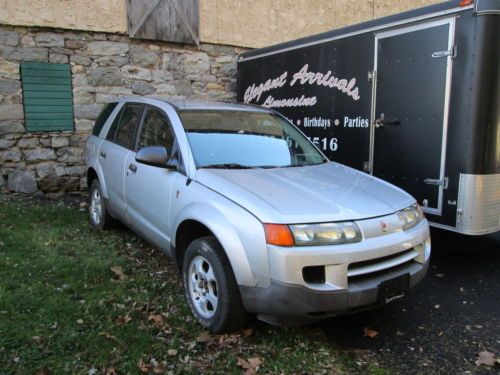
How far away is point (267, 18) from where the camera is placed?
971 centimetres

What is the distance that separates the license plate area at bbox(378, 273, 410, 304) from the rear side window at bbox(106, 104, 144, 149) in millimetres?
2981

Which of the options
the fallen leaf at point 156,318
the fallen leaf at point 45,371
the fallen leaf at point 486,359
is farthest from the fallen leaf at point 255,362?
the fallen leaf at point 486,359

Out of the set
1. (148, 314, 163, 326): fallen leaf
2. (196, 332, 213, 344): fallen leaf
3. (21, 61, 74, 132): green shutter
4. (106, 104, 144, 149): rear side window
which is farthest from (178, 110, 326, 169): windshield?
(21, 61, 74, 132): green shutter

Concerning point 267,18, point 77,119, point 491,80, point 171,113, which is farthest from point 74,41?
point 491,80

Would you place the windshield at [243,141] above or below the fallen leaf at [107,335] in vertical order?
above

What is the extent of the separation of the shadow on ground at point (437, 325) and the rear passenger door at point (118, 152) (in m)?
2.60

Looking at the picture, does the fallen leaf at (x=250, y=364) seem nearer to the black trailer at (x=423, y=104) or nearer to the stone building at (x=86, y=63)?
the black trailer at (x=423, y=104)

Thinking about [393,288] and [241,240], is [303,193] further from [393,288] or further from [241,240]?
[393,288]

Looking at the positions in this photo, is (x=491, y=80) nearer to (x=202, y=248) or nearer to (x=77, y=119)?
(x=202, y=248)

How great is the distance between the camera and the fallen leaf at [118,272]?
4383 millimetres

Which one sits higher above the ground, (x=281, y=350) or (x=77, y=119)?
(x=77, y=119)

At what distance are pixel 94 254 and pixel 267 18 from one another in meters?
6.61

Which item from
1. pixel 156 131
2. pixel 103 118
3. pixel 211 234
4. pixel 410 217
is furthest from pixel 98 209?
pixel 410 217

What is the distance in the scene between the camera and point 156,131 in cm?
462
